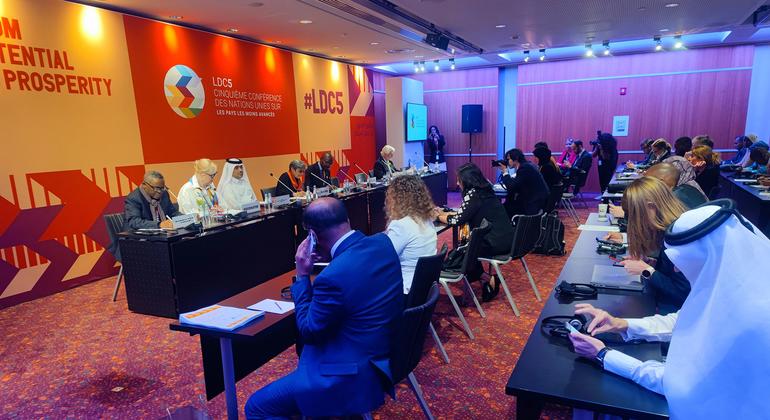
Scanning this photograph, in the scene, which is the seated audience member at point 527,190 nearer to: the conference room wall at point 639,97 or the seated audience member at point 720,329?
the seated audience member at point 720,329

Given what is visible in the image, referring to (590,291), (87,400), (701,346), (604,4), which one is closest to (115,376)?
(87,400)

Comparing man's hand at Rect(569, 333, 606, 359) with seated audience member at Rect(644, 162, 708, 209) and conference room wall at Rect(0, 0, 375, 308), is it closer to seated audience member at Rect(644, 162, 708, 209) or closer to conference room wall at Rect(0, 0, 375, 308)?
seated audience member at Rect(644, 162, 708, 209)

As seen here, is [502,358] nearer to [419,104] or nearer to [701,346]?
[701,346]

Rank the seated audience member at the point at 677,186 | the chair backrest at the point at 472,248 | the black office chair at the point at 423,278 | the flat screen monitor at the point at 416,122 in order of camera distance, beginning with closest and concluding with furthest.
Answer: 1. the black office chair at the point at 423,278
2. the seated audience member at the point at 677,186
3. the chair backrest at the point at 472,248
4. the flat screen monitor at the point at 416,122

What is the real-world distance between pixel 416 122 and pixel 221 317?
924cm

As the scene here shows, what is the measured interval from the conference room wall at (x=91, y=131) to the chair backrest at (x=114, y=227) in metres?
1.00

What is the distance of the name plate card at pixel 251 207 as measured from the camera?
15.0 ft

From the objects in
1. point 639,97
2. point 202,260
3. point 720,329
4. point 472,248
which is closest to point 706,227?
point 720,329

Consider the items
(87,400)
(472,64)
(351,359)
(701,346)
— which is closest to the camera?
(701,346)

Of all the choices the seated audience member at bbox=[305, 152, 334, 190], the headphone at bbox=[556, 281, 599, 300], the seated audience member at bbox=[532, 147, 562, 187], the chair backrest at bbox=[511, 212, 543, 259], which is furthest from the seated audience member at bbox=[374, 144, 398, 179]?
the headphone at bbox=[556, 281, 599, 300]

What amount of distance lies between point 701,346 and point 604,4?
19.0ft

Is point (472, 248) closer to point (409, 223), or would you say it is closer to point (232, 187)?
point (409, 223)

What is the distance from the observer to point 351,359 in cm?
170

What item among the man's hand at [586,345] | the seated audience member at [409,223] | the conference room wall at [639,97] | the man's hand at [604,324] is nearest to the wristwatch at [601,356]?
the man's hand at [586,345]
